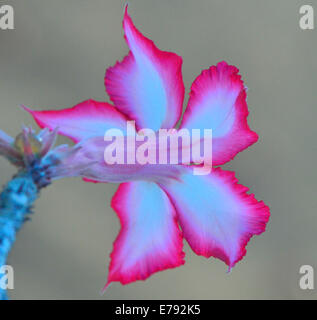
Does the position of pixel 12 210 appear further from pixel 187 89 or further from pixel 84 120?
pixel 187 89

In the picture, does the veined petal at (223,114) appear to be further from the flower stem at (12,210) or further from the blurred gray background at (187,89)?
the blurred gray background at (187,89)

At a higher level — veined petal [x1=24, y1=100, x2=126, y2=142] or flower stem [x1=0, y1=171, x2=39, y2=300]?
veined petal [x1=24, y1=100, x2=126, y2=142]

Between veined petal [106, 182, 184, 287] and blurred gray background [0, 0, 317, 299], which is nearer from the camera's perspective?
veined petal [106, 182, 184, 287]

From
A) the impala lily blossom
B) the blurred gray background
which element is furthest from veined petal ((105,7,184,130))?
the blurred gray background

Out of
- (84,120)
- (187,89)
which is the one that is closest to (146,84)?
(84,120)

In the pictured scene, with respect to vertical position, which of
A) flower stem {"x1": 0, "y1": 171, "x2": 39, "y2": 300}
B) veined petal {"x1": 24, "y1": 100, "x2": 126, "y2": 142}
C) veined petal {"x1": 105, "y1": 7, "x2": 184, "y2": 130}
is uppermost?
veined petal {"x1": 105, "y1": 7, "x2": 184, "y2": 130}

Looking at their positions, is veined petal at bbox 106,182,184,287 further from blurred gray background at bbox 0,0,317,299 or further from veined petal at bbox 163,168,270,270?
blurred gray background at bbox 0,0,317,299
